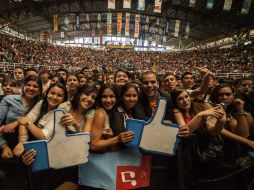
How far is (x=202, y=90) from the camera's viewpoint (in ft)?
11.4

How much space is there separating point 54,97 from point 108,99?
667 millimetres

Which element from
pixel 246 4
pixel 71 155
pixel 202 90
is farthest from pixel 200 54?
pixel 71 155

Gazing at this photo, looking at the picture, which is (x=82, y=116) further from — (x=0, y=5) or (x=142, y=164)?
(x=0, y=5)

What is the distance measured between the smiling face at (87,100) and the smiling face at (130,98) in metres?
0.33

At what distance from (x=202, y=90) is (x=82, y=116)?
2005 millimetres

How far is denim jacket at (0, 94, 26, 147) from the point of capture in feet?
7.70

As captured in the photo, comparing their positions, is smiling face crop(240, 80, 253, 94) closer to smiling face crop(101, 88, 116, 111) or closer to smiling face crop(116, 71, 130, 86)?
smiling face crop(116, 71, 130, 86)

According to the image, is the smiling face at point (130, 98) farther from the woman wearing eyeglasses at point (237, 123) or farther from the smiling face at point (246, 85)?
the smiling face at point (246, 85)

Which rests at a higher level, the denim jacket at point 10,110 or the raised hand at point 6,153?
the denim jacket at point 10,110

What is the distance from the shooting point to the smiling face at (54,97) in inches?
98.6

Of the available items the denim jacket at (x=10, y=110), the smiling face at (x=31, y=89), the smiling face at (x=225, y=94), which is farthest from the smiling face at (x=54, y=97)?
the smiling face at (x=225, y=94)

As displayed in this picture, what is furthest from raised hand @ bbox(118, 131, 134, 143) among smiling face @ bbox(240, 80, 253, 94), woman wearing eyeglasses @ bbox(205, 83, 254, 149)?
smiling face @ bbox(240, 80, 253, 94)

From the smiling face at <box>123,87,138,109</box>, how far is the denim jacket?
44.6 inches

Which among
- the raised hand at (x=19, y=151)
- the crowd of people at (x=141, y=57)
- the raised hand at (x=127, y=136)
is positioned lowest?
the raised hand at (x=19, y=151)
